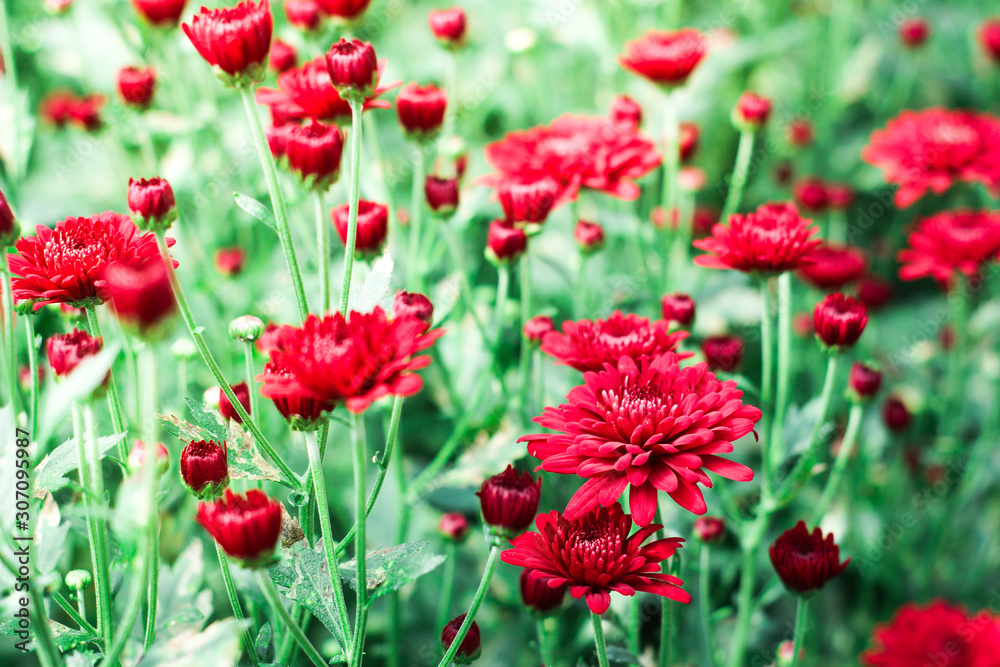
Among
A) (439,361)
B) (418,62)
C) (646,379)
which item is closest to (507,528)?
(646,379)

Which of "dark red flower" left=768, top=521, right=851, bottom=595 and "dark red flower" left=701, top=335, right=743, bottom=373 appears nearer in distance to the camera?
"dark red flower" left=768, top=521, right=851, bottom=595

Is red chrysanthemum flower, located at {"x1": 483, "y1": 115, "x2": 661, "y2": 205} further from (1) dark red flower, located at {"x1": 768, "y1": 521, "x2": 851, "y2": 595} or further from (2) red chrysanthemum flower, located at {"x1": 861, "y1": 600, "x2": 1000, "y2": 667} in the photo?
(2) red chrysanthemum flower, located at {"x1": 861, "y1": 600, "x2": 1000, "y2": 667}

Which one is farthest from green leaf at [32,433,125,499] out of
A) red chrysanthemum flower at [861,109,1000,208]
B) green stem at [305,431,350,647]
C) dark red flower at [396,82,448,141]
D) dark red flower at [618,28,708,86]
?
red chrysanthemum flower at [861,109,1000,208]

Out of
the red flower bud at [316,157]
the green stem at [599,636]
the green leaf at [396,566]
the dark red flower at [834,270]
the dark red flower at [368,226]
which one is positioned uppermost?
the red flower bud at [316,157]

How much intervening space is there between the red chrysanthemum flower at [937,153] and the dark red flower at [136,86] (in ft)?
4.69

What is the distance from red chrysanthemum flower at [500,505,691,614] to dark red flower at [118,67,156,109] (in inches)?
41.0

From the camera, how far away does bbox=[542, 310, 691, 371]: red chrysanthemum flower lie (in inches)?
36.1

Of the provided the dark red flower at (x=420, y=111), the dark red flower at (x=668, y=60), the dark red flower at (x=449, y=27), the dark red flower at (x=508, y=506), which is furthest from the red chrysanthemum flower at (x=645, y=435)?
the dark red flower at (x=449, y=27)

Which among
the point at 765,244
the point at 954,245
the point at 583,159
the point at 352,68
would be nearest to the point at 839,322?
the point at 765,244

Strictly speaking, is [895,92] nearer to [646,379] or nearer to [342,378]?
[646,379]

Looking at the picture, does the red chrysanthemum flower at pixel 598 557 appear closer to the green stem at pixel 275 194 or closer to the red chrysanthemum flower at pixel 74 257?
the green stem at pixel 275 194

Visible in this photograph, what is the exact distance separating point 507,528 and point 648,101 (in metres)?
1.57

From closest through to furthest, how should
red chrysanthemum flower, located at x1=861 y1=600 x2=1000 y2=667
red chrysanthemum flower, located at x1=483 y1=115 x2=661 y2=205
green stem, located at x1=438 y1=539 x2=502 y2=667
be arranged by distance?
1. green stem, located at x1=438 y1=539 x2=502 y2=667
2. red chrysanthemum flower, located at x1=861 y1=600 x2=1000 y2=667
3. red chrysanthemum flower, located at x1=483 y1=115 x2=661 y2=205

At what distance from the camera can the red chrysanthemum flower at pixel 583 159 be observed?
3.95 feet
